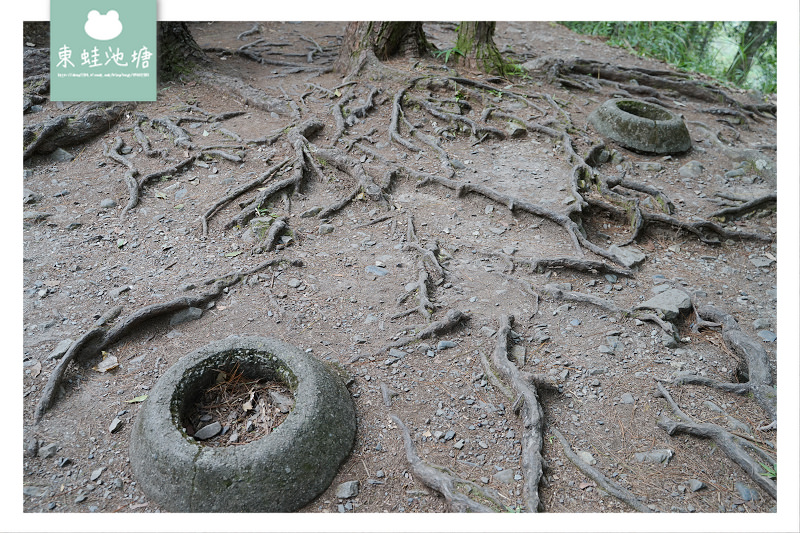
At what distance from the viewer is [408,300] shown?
4.23 metres

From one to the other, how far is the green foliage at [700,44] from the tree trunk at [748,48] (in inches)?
1.7

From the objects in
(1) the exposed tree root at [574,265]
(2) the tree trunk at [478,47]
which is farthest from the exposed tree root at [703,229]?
(2) the tree trunk at [478,47]

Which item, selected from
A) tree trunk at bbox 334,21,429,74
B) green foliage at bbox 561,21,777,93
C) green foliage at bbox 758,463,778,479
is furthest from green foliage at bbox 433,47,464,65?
green foliage at bbox 758,463,778,479

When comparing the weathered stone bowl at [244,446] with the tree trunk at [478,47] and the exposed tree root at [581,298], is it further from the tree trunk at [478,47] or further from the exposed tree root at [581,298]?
the tree trunk at [478,47]

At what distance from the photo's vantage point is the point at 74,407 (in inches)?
131

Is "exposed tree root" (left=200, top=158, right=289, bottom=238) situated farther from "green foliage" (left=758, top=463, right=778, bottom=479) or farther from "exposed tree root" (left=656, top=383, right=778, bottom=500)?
"green foliage" (left=758, top=463, right=778, bottom=479)

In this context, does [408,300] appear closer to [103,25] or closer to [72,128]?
[103,25]

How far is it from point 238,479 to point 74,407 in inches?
52.4

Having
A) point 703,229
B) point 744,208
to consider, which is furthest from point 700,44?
point 703,229

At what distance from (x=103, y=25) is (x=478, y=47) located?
588cm

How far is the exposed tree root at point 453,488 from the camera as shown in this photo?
271 centimetres
